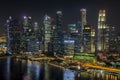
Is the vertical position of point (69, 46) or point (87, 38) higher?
point (87, 38)

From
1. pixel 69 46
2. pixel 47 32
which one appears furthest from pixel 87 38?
pixel 47 32

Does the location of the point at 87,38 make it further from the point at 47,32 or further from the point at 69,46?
the point at 47,32

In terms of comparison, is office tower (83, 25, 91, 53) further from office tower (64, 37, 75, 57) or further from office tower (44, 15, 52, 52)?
office tower (44, 15, 52, 52)

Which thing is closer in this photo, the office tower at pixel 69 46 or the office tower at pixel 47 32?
the office tower at pixel 69 46

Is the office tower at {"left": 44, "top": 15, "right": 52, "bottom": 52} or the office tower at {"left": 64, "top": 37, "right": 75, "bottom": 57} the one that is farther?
the office tower at {"left": 44, "top": 15, "right": 52, "bottom": 52}

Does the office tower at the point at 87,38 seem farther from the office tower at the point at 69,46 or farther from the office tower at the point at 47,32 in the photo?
the office tower at the point at 47,32

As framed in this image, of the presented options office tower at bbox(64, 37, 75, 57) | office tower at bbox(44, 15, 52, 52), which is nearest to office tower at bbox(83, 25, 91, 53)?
office tower at bbox(64, 37, 75, 57)

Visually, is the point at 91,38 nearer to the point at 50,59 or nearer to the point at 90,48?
the point at 90,48

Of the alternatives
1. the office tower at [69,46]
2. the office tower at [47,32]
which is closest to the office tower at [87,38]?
the office tower at [69,46]
